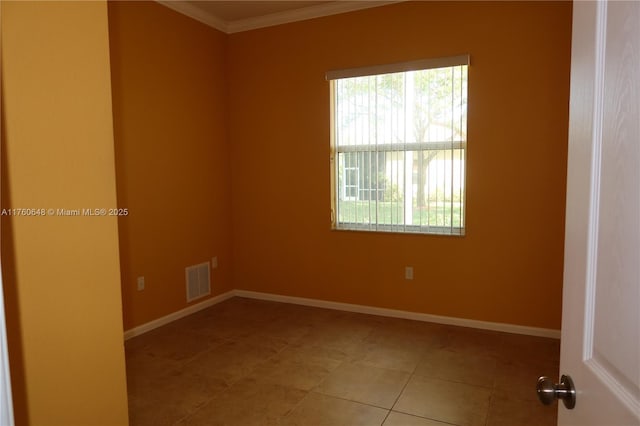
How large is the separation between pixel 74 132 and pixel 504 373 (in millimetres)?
2837

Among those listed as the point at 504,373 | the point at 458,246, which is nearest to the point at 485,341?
the point at 504,373

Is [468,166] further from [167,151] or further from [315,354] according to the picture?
[167,151]

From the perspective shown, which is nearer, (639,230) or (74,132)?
(639,230)

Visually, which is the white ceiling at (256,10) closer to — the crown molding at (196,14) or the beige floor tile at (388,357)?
the crown molding at (196,14)

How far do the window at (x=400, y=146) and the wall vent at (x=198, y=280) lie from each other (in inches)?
56.6

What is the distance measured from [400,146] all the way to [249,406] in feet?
8.16

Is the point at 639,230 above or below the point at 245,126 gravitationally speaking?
below

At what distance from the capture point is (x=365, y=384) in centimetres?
274

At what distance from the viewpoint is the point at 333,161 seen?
4230 millimetres

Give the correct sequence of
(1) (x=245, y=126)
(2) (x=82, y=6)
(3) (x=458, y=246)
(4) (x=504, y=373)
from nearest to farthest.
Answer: (2) (x=82, y=6)
(4) (x=504, y=373)
(3) (x=458, y=246)
(1) (x=245, y=126)

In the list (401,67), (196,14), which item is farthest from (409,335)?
(196,14)

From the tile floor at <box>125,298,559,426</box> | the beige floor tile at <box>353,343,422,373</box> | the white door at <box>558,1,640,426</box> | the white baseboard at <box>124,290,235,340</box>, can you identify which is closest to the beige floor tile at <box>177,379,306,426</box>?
the tile floor at <box>125,298,559,426</box>

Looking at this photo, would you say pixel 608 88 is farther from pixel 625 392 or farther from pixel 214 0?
pixel 214 0

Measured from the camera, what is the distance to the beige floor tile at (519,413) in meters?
2.29
